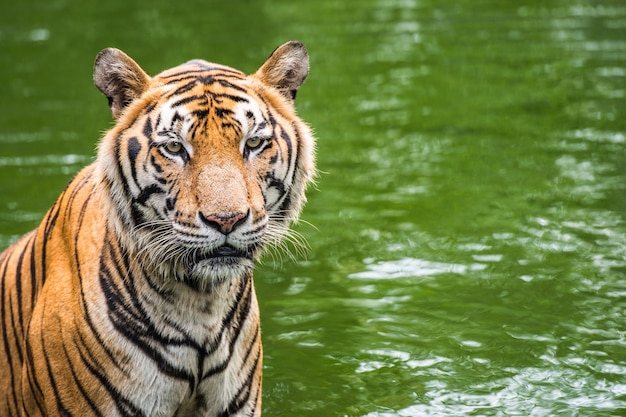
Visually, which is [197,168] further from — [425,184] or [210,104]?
[425,184]

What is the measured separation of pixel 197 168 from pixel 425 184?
13.6 feet

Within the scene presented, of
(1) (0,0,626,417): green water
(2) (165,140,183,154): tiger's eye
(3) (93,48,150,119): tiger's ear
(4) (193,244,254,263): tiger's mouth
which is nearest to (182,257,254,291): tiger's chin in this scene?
(4) (193,244,254,263): tiger's mouth

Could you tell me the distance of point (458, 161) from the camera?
7152mm

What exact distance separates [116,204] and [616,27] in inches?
329

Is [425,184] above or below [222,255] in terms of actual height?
below

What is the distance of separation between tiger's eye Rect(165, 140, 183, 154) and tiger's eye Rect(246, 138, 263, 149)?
0.56ft

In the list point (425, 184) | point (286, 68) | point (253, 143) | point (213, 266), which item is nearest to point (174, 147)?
point (253, 143)

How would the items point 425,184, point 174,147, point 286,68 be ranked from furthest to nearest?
point 425,184 < point 286,68 < point 174,147

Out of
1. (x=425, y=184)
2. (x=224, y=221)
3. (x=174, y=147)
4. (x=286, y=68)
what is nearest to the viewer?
(x=224, y=221)

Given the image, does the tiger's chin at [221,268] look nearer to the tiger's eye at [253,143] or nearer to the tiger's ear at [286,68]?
the tiger's eye at [253,143]

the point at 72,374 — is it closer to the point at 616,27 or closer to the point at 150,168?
the point at 150,168

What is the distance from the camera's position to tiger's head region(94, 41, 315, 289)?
2.69 meters

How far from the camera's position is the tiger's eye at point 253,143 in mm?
2820

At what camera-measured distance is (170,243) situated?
273 cm
